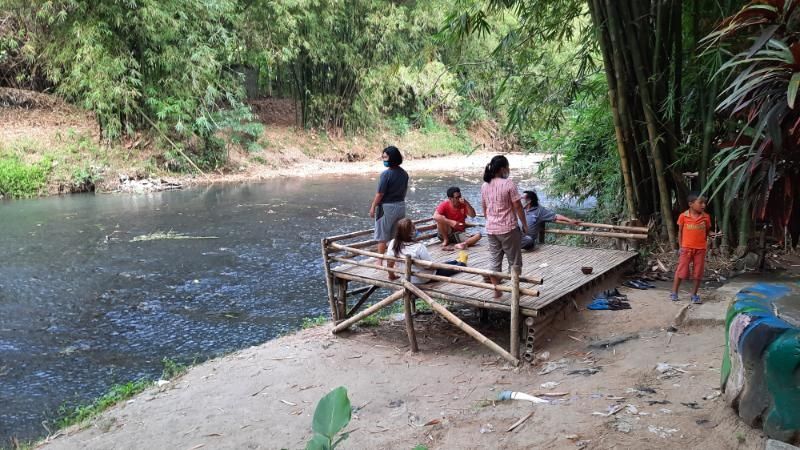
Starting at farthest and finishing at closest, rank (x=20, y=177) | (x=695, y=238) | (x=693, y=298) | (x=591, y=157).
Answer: (x=20, y=177)
(x=591, y=157)
(x=693, y=298)
(x=695, y=238)

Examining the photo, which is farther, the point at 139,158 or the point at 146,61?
the point at 139,158

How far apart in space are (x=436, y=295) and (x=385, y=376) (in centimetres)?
87

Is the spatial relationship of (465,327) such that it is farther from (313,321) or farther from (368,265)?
(313,321)

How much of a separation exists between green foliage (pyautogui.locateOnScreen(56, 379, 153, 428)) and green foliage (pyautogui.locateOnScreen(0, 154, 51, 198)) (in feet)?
41.5

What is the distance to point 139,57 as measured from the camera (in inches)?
698

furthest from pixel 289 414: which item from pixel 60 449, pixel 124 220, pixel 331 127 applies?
pixel 331 127

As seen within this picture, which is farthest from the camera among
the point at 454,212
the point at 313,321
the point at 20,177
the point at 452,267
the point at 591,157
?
the point at 20,177

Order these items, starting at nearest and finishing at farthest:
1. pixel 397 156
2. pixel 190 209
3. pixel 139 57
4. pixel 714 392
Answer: pixel 714 392
pixel 397 156
pixel 190 209
pixel 139 57

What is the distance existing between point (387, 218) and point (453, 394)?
2120 mm

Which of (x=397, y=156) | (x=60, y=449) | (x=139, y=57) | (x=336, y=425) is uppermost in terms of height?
(x=139, y=57)

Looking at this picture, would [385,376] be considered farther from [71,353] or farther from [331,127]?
[331,127]

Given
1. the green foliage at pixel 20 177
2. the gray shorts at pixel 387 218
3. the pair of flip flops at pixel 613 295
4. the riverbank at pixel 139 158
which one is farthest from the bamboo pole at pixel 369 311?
the green foliage at pixel 20 177

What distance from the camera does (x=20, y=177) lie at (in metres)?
15.7

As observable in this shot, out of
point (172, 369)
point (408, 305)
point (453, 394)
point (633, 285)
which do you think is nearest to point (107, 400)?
point (172, 369)
